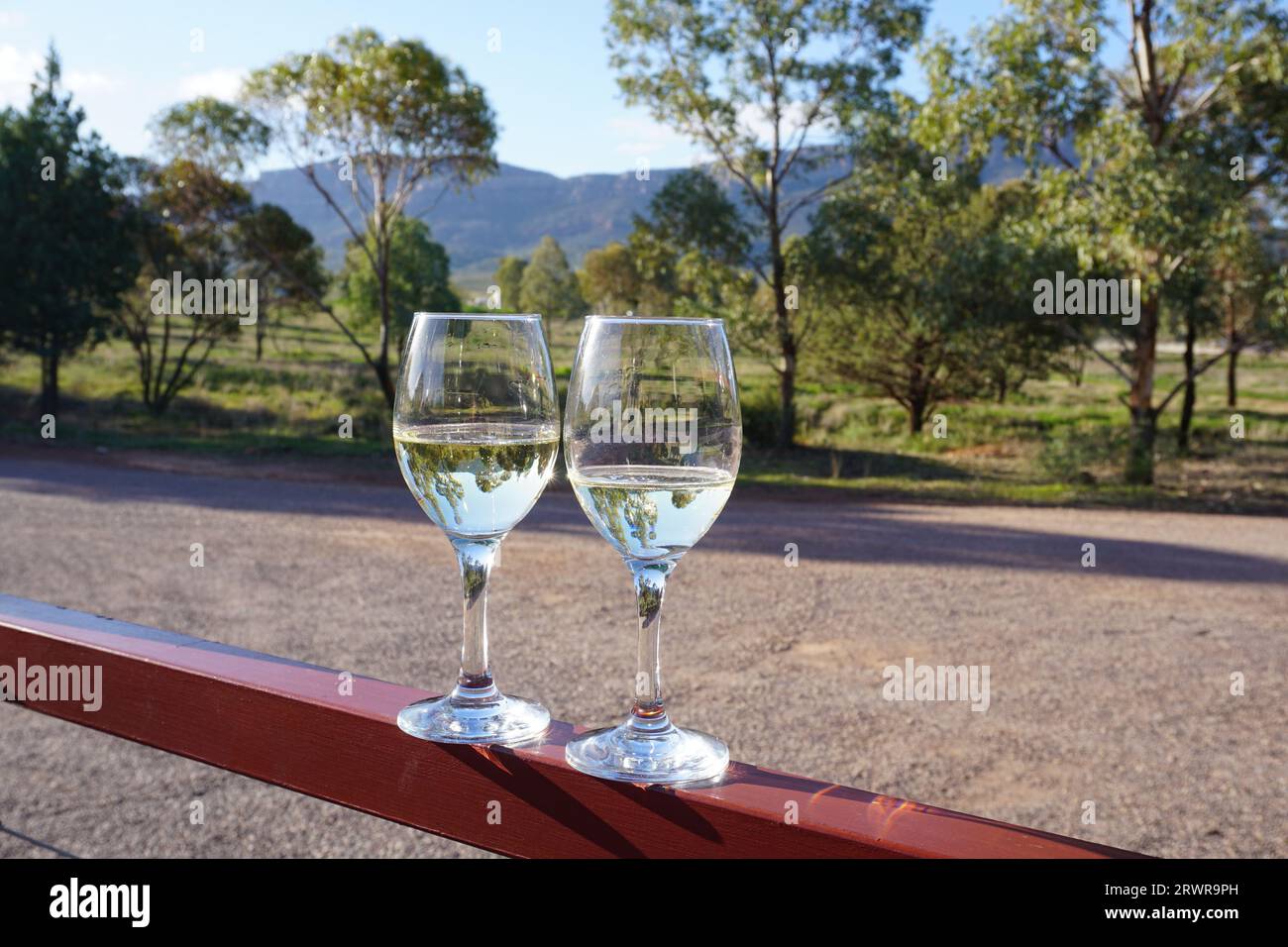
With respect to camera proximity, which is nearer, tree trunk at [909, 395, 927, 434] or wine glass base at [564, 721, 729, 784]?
wine glass base at [564, 721, 729, 784]

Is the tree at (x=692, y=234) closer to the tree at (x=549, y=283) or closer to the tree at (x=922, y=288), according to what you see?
the tree at (x=922, y=288)

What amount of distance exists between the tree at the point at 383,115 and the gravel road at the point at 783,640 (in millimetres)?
10003

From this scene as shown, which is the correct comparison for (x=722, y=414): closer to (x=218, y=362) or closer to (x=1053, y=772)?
(x=1053, y=772)

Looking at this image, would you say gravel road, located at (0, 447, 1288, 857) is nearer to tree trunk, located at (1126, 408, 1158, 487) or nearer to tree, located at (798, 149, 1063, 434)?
tree trunk, located at (1126, 408, 1158, 487)

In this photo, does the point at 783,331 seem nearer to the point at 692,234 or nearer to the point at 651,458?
the point at 692,234

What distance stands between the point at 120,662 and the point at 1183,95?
69.5 feet

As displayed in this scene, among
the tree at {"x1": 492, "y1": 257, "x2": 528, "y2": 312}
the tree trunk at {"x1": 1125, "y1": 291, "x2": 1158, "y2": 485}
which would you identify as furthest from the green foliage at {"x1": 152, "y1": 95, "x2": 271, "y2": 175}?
the tree at {"x1": 492, "y1": 257, "x2": 528, "y2": 312}

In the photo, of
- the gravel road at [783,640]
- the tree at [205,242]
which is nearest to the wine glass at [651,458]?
the gravel road at [783,640]

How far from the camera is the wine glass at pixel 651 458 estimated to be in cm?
106

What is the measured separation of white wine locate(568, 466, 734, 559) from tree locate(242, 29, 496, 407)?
71.6 feet

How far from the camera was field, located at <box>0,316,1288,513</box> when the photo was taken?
1716 cm

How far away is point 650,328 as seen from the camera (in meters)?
1.06

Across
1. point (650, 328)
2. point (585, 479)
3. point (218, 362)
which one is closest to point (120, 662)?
point (585, 479)

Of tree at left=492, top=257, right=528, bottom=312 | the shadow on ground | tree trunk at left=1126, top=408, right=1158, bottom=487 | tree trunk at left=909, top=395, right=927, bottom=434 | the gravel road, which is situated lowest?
the gravel road
